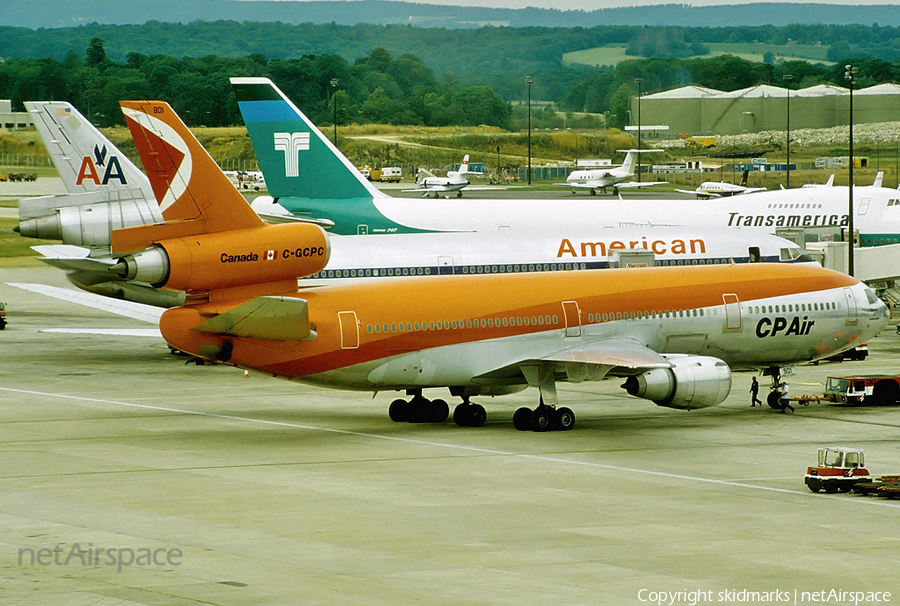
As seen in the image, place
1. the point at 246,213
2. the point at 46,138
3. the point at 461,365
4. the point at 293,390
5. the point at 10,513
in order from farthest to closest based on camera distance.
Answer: the point at 46,138 → the point at 293,390 → the point at 461,365 → the point at 246,213 → the point at 10,513

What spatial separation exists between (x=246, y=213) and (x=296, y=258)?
158cm

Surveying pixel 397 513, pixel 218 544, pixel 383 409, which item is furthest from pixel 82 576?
pixel 383 409

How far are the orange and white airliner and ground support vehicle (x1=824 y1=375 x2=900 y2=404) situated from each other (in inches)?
45.2

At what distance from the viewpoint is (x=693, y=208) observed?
56.8 meters

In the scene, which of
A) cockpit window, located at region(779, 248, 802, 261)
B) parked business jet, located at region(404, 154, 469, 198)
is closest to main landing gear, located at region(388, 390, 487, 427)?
cockpit window, located at region(779, 248, 802, 261)

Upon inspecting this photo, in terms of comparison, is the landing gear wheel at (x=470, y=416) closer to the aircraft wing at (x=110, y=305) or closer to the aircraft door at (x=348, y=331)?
the aircraft door at (x=348, y=331)

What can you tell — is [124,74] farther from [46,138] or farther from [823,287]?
[823,287]

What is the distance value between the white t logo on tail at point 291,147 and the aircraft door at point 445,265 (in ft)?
35.8

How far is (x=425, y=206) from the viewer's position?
Answer: 52.8 m

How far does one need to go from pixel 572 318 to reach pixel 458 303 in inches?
122

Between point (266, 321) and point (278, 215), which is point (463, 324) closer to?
point (266, 321)

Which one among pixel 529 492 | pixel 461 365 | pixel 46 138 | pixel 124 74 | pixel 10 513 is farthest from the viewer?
pixel 124 74

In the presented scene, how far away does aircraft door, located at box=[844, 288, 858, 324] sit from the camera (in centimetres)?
3641

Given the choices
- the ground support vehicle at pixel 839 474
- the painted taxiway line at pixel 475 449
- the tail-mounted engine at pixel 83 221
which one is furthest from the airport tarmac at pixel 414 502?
the tail-mounted engine at pixel 83 221
